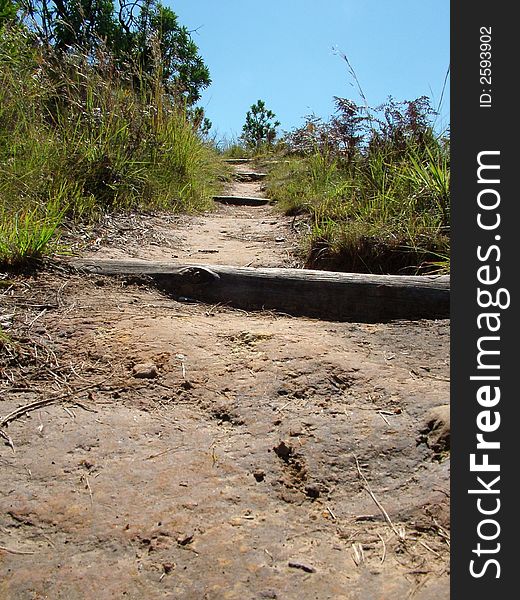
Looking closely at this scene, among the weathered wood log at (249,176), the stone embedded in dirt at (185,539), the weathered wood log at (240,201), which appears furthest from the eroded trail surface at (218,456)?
the weathered wood log at (249,176)

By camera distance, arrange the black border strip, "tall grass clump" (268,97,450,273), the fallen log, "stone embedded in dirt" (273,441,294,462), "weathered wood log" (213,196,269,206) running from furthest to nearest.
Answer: the fallen log
"weathered wood log" (213,196,269,206)
"tall grass clump" (268,97,450,273)
"stone embedded in dirt" (273,441,294,462)
the black border strip

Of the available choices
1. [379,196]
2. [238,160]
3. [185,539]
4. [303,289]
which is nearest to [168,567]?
[185,539]

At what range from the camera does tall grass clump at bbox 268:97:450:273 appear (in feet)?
9.40

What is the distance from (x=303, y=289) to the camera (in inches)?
91.9

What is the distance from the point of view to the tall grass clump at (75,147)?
2.96 metres

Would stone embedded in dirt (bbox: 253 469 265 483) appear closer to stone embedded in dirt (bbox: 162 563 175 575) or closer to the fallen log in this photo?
stone embedded in dirt (bbox: 162 563 175 575)

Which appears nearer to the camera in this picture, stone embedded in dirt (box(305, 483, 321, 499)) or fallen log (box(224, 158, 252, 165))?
stone embedded in dirt (box(305, 483, 321, 499))

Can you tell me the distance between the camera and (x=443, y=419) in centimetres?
136

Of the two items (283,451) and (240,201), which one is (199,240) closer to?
(283,451)

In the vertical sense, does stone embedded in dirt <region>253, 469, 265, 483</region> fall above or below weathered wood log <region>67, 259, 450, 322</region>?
below

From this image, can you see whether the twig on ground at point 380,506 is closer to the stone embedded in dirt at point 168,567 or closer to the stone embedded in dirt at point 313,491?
the stone embedded in dirt at point 313,491

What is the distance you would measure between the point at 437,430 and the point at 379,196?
2343mm

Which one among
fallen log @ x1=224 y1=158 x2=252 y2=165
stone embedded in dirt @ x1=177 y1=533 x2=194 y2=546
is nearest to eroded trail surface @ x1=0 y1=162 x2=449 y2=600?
stone embedded in dirt @ x1=177 y1=533 x2=194 y2=546

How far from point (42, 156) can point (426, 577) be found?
3.28m
